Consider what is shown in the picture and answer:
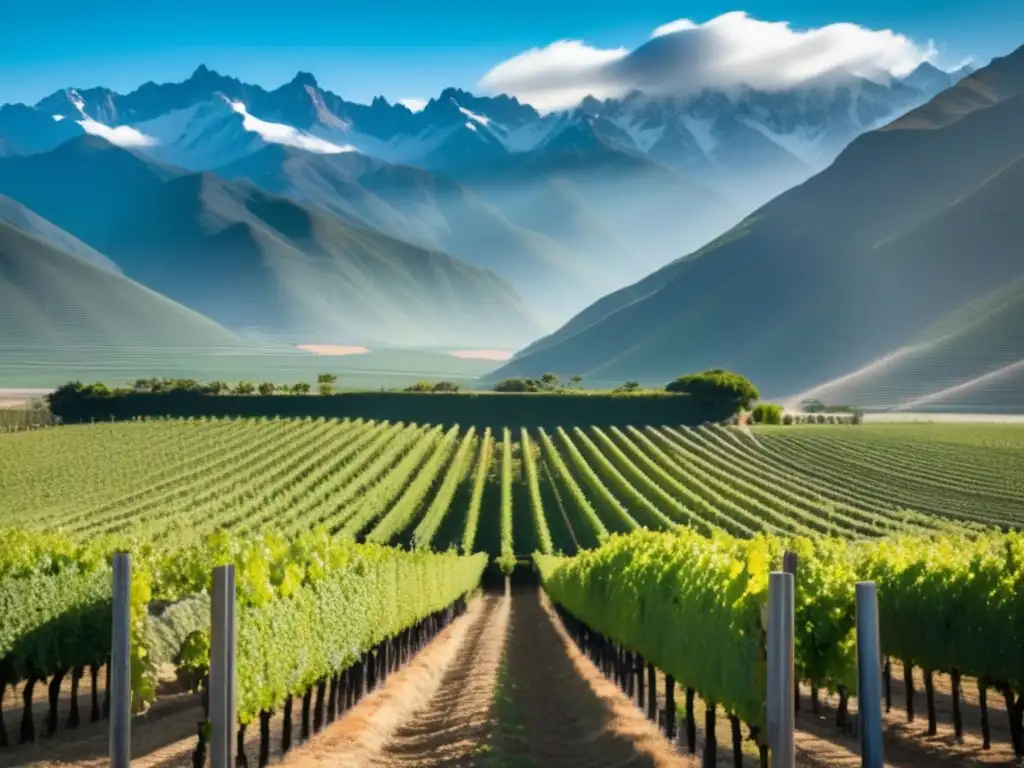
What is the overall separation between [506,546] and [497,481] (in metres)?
22.8

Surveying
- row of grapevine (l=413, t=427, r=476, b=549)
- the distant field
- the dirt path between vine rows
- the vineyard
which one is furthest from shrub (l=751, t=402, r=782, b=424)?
the dirt path between vine rows

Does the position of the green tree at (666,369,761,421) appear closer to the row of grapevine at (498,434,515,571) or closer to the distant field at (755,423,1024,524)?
the distant field at (755,423,1024,524)

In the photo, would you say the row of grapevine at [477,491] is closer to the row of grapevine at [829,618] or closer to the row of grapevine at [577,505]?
the row of grapevine at [577,505]

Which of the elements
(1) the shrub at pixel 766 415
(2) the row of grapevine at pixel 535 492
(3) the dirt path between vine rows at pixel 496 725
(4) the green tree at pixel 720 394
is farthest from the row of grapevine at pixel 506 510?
(3) the dirt path between vine rows at pixel 496 725

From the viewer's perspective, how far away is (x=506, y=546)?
Result: 3201 inches

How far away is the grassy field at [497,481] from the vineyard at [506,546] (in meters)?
0.35

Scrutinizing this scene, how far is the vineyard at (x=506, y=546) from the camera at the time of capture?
62.2 feet

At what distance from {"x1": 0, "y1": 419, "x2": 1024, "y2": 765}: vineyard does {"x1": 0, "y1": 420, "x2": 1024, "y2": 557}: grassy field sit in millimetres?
346

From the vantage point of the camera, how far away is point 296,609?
20.4 meters

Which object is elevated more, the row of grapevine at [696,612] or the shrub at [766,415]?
the shrub at [766,415]

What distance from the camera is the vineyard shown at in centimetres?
1895

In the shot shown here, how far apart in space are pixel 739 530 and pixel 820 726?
169ft

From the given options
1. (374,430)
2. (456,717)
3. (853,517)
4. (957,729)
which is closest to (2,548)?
(456,717)

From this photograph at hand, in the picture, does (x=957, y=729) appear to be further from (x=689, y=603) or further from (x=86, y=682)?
(x=86, y=682)
